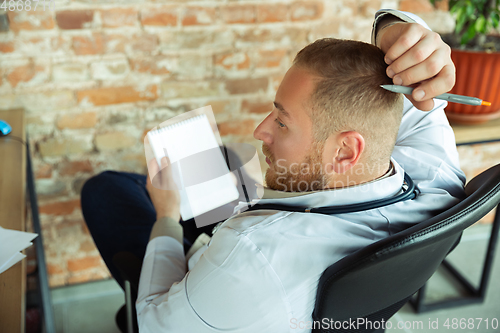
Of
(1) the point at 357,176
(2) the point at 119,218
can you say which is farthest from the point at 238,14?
(1) the point at 357,176

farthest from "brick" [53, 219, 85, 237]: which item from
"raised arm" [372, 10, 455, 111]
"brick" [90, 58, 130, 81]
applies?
"raised arm" [372, 10, 455, 111]

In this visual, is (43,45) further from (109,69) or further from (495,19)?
(495,19)

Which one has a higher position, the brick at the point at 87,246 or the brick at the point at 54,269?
the brick at the point at 87,246

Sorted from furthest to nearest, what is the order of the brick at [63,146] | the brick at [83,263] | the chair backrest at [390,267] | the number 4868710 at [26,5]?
the brick at [83,263]
the brick at [63,146]
the number 4868710 at [26,5]
the chair backrest at [390,267]

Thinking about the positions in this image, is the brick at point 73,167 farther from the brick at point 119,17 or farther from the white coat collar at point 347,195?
the white coat collar at point 347,195

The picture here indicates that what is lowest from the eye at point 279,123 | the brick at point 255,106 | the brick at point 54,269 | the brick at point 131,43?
the brick at point 54,269

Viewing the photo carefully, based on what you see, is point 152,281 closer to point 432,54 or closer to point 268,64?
point 432,54

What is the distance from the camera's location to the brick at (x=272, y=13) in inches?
64.3

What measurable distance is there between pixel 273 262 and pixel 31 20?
4.23 feet

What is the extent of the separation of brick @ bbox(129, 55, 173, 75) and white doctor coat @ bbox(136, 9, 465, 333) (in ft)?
3.22

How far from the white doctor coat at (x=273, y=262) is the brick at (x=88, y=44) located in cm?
104

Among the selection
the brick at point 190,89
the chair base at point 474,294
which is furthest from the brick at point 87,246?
the chair base at point 474,294

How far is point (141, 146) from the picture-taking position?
5.65 ft

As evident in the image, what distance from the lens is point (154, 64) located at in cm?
160
